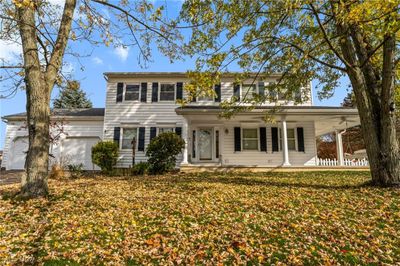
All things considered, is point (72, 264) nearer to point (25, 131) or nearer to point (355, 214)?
point (355, 214)

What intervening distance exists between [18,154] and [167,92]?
382 inches

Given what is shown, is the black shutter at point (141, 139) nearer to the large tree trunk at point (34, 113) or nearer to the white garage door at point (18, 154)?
the white garage door at point (18, 154)

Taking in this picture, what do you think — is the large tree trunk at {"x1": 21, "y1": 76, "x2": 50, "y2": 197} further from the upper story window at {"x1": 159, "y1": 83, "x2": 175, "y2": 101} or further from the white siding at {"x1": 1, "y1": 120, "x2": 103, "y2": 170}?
the white siding at {"x1": 1, "y1": 120, "x2": 103, "y2": 170}

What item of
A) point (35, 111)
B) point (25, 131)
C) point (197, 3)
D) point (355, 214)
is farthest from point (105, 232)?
point (25, 131)

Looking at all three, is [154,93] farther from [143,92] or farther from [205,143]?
[205,143]

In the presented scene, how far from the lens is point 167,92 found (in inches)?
591

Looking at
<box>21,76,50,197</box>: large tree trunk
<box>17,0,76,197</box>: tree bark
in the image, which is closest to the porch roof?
<box>17,0,76,197</box>: tree bark

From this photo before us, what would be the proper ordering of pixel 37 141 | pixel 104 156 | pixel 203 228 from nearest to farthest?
pixel 203 228, pixel 37 141, pixel 104 156

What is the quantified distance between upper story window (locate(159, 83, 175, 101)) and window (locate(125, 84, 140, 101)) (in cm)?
147

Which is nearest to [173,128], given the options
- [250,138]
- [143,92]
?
[143,92]

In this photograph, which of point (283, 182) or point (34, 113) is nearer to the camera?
point (34, 113)

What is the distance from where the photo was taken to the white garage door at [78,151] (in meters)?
14.6

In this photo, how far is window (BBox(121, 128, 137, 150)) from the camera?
14433 millimetres

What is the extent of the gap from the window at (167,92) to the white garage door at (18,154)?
8.63m
